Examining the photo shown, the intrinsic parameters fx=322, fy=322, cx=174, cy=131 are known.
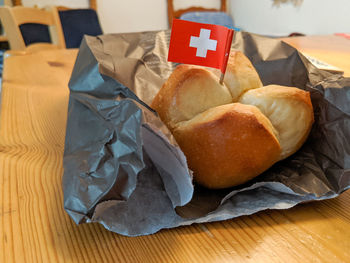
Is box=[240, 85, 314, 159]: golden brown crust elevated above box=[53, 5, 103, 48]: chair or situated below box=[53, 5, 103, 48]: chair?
above

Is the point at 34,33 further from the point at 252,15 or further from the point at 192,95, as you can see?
the point at 192,95

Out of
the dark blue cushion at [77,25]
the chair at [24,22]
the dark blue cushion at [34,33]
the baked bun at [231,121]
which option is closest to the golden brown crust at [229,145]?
the baked bun at [231,121]

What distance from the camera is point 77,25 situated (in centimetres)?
316

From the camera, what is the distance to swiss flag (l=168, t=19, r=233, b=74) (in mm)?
540

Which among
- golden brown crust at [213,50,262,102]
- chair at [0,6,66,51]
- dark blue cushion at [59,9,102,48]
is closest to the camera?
golden brown crust at [213,50,262,102]

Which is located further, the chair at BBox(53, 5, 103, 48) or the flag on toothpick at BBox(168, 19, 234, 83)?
the chair at BBox(53, 5, 103, 48)

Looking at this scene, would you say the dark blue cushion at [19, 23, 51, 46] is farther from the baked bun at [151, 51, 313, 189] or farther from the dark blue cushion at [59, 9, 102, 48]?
the baked bun at [151, 51, 313, 189]

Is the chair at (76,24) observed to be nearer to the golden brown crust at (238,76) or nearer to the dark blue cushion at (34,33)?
the dark blue cushion at (34,33)

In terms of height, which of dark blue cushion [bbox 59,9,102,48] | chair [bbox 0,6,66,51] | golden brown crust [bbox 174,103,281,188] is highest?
golden brown crust [bbox 174,103,281,188]

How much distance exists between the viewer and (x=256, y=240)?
411 millimetres

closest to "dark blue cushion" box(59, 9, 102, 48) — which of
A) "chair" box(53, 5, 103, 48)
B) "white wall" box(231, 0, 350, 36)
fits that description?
"chair" box(53, 5, 103, 48)

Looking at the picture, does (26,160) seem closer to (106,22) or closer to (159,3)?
(106,22)

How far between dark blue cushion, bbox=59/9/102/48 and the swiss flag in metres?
2.82

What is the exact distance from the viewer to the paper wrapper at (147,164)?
0.42 meters
